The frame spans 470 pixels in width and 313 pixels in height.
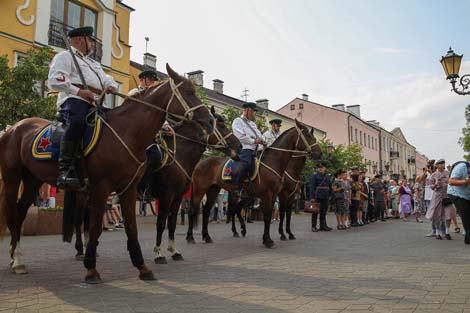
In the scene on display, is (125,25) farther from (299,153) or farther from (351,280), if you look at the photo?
(351,280)

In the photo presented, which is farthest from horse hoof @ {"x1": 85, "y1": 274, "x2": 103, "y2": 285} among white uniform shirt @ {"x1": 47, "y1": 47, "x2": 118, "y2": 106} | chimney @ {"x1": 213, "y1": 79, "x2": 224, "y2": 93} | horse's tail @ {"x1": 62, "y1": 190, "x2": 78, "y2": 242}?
chimney @ {"x1": 213, "y1": 79, "x2": 224, "y2": 93}

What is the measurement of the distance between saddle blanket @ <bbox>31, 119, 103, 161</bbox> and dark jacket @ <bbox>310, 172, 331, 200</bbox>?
34.6 ft

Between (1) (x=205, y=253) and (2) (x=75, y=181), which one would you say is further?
(1) (x=205, y=253)

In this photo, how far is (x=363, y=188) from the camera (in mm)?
18734

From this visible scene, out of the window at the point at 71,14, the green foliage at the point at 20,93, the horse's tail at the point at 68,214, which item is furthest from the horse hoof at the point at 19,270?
the window at the point at 71,14

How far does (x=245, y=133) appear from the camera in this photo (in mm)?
9930

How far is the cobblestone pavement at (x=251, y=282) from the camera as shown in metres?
4.17

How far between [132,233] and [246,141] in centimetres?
499

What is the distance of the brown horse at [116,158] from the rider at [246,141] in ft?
12.9

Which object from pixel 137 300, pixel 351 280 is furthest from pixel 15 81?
pixel 351 280

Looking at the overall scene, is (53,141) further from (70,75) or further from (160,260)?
(160,260)

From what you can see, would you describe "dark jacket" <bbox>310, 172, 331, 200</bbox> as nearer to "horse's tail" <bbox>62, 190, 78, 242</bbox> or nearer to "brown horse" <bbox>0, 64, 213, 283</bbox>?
"brown horse" <bbox>0, 64, 213, 283</bbox>

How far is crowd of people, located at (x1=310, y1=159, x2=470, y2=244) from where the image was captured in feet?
32.8

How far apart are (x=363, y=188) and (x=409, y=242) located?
838cm
